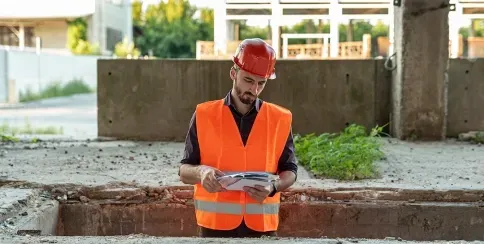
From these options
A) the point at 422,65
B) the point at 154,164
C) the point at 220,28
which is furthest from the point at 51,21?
the point at 154,164

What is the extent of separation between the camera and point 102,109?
1019 centimetres

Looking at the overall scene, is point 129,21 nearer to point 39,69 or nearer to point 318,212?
point 39,69

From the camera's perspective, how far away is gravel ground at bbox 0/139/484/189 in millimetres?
6281

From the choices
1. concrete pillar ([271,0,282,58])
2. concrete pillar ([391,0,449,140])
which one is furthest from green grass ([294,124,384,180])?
concrete pillar ([271,0,282,58])

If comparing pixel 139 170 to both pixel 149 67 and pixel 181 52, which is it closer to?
pixel 149 67

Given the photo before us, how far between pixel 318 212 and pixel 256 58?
247 centimetres

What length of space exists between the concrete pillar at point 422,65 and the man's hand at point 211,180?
6.65 m

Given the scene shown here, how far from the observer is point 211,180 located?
363cm

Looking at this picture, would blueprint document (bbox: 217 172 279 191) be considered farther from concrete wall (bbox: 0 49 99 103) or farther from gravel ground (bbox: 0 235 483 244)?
concrete wall (bbox: 0 49 99 103)

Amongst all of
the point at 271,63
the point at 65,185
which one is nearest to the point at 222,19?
the point at 65,185

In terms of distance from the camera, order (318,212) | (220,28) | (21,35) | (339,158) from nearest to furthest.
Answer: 1. (318,212)
2. (339,158)
3. (220,28)
4. (21,35)

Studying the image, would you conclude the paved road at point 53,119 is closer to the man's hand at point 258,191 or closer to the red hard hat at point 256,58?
the red hard hat at point 256,58

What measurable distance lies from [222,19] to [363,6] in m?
3.12

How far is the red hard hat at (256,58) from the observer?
3.79 metres
